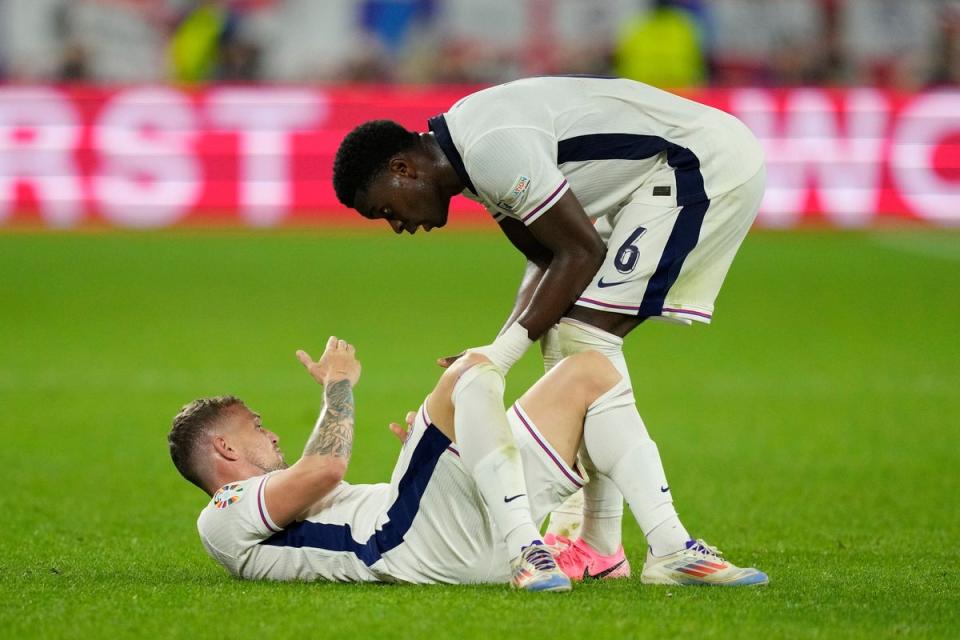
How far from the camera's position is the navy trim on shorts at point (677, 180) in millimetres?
4664

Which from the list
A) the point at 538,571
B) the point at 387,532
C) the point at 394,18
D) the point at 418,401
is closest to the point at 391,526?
the point at 387,532

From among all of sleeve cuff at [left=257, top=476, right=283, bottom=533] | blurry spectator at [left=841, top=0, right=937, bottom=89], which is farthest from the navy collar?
blurry spectator at [left=841, top=0, right=937, bottom=89]

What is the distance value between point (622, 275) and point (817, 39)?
16766mm

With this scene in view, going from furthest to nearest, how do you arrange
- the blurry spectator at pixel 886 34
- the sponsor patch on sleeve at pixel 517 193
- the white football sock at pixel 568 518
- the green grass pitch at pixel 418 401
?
the blurry spectator at pixel 886 34, the white football sock at pixel 568 518, the sponsor patch on sleeve at pixel 517 193, the green grass pitch at pixel 418 401

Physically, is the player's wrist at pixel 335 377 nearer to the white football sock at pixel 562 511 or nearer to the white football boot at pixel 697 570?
the white football sock at pixel 562 511

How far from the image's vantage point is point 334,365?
4.66 m

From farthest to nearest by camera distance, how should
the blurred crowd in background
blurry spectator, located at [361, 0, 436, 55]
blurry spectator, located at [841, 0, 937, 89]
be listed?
blurry spectator, located at [841, 0, 937, 89]
blurry spectator, located at [361, 0, 436, 55]
the blurred crowd in background

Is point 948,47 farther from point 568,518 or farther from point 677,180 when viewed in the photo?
point 568,518

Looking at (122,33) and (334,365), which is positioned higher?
(334,365)

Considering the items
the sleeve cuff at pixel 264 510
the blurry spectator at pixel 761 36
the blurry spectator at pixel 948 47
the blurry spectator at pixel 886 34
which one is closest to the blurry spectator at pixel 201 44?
the blurry spectator at pixel 761 36

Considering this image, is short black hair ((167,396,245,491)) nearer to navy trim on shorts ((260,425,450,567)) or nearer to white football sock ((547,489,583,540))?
navy trim on shorts ((260,425,450,567))

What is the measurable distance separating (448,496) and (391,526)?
0.67 feet

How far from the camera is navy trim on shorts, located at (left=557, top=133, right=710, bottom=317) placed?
466 centimetres

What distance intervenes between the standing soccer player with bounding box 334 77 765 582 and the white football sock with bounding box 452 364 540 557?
16cm
